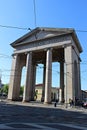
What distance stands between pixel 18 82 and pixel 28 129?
133 ft

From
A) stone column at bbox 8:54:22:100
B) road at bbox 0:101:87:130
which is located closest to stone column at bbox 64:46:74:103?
stone column at bbox 8:54:22:100

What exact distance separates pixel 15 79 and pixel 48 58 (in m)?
11.2

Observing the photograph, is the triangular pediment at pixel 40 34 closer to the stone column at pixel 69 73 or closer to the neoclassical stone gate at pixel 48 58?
the neoclassical stone gate at pixel 48 58

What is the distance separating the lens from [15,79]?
155 ft

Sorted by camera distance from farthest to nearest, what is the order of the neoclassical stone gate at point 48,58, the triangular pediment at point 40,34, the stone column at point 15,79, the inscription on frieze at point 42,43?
the stone column at point 15,79, the triangular pediment at point 40,34, the inscription on frieze at point 42,43, the neoclassical stone gate at point 48,58

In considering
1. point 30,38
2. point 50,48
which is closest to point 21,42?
point 30,38

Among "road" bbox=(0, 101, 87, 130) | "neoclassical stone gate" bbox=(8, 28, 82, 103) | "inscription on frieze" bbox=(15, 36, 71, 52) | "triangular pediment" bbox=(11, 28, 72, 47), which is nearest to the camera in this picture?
"road" bbox=(0, 101, 87, 130)

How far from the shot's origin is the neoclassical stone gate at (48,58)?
38.6 meters

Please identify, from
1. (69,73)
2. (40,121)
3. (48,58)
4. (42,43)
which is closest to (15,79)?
(48,58)

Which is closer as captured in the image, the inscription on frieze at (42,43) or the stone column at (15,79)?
the inscription on frieze at (42,43)

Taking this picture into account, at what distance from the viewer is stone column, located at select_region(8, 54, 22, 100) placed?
46.3 m

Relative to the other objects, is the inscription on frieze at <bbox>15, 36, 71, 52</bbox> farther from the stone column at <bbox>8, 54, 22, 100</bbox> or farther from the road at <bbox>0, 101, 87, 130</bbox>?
the road at <bbox>0, 101, 87, 130</bbox>

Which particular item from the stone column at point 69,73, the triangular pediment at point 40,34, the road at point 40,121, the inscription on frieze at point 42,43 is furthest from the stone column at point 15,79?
the road at point 40,121

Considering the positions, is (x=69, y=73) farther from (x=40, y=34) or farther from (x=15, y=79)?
(x=15, y=79)
